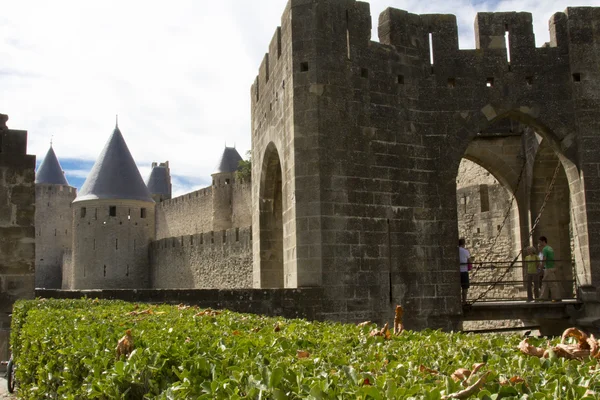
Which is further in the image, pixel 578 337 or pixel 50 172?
pixel 50 172

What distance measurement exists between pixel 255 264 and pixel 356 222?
3.77 meters

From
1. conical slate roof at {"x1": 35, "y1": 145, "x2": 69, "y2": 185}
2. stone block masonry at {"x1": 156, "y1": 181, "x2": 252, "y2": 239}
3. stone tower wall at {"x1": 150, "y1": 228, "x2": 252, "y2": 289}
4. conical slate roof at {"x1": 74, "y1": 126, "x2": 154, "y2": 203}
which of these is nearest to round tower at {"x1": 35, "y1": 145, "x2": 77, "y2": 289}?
conical slate roof at {"x1": 35, "y1": 145, "x2": 69, "y2": 185}

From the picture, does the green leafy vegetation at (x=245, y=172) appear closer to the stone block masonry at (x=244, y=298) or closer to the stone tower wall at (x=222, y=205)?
the stone tower wall at (x=222, y=205)

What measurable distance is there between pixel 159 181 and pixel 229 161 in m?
10.5

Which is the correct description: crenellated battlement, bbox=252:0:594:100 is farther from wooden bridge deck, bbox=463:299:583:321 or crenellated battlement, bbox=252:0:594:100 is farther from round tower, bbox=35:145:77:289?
round tower, bbox=35:145:77:289

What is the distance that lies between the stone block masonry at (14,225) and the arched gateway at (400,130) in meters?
3.86

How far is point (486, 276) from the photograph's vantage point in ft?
50.4

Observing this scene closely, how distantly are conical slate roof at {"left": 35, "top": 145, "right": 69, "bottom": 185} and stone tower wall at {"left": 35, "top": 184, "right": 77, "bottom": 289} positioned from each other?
61 cm

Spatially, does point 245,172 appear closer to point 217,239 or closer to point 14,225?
point 217,239

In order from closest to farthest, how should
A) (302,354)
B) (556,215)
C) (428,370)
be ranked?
1. (428,370)
2. (302,354)
3. (556,215)

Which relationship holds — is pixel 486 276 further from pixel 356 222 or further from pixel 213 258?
pixel 213 258

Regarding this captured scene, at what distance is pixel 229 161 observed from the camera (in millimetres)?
44656

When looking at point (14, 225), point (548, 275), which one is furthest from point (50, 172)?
point (548, 275)

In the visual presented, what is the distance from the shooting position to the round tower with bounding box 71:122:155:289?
108 ft
